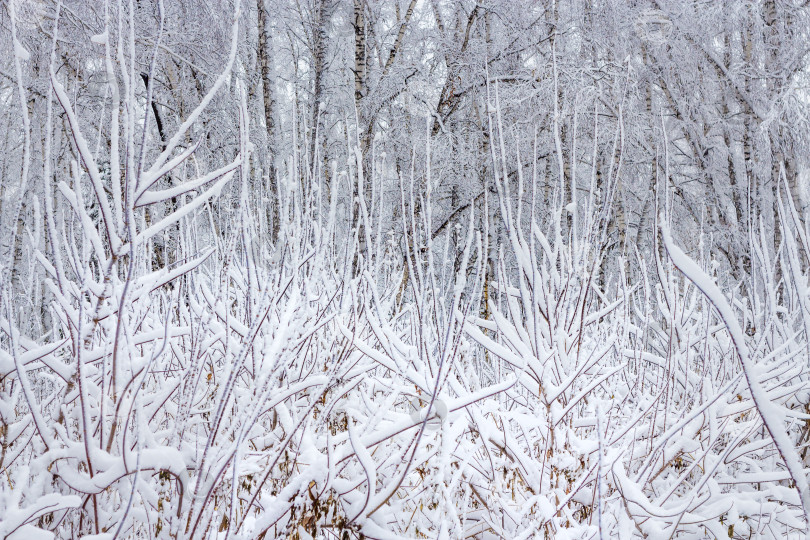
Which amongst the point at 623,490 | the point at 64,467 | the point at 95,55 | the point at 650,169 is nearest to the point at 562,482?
the point at 623,490

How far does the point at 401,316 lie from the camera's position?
13.8ft

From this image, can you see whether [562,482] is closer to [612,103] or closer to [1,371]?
[1,371]

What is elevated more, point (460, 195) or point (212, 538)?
point (460, 195)

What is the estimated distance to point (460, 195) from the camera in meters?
9.20

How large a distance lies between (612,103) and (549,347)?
796 cm

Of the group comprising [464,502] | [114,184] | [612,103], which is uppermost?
[612,103]

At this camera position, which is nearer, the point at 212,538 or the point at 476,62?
the point at 212,538

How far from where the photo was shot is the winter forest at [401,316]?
118cm

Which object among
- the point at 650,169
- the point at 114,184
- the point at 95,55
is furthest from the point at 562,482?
the point at 650,169

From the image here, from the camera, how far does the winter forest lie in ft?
3.86

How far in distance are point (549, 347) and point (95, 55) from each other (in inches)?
197

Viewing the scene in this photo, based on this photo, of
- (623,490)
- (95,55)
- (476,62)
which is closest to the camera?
(623,490)

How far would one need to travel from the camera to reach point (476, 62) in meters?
8.39

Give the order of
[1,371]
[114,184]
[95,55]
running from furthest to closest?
[95,55], [1,371], [114,184]
